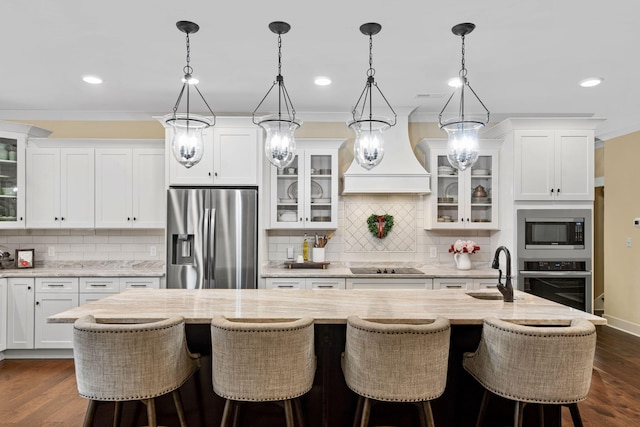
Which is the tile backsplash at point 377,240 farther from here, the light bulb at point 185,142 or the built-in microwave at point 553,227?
the light bulb at point 185,142

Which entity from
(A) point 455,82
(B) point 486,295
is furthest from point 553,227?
(B) point 486,295

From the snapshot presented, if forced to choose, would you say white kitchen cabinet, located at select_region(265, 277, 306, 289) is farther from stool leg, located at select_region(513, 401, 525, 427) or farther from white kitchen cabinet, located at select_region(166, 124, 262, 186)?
stool leg, located at select_region(513, 401, 525, 427)

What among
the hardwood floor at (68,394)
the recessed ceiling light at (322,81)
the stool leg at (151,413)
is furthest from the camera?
the recessed ceiling light at (322,81)

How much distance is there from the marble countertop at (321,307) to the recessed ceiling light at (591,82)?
6.88 ft

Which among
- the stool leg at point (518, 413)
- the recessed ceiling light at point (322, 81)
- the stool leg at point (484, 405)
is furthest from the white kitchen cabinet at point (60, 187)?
the stool leg at point (518, 413)

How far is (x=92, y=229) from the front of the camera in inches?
178

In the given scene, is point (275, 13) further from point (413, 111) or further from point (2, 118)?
point (2, 118)

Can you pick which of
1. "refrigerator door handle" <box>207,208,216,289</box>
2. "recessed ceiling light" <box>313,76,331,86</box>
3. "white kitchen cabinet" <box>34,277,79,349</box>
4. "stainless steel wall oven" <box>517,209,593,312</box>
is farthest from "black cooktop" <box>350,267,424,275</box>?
"white kitchen cabinet" <box>34,277,79,349</box>

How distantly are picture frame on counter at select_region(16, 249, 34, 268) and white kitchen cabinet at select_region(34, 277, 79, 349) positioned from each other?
465 mm

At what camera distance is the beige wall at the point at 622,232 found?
503 cm

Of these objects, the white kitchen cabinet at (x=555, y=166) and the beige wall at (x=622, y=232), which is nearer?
the white kitchen cabinet at (x=555, y=166)

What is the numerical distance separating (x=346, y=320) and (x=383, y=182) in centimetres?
247

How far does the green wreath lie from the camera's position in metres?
4.57

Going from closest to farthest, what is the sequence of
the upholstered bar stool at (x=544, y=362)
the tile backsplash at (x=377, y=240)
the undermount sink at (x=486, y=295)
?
1. the upholstered bar stool at (x=544, y=362)
2. the undermount sink at (x=486, y=295)
3. the tile backsplash at (x=377, y=240)
